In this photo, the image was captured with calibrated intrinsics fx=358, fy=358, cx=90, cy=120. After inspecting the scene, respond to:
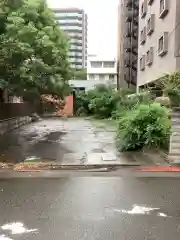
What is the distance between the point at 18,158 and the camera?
11.5 metres

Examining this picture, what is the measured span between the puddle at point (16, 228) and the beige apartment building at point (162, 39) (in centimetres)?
1667

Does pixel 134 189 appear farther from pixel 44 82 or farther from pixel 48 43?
pixel 44 82

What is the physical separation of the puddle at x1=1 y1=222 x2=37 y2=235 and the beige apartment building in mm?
16670

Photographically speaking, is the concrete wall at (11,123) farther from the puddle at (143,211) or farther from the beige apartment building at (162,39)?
the puddle at (143,211)

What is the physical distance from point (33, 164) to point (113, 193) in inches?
151

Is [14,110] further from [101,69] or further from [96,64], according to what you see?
[96,64]

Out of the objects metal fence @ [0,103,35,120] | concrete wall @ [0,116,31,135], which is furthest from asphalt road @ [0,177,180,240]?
metal fence @ [0,103,35,120]

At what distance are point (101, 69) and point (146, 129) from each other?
7994 centimetres

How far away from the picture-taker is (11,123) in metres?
22.5

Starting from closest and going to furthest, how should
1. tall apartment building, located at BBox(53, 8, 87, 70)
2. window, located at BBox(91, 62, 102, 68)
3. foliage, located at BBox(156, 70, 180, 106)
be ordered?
foliage, located at BBox(156, 70, 180, 106) < tall apartment building, located at BBox(53, 8, 87, 70) < window, located at BBox(91, 62, 102, 68)

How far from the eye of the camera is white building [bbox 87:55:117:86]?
9094 centimetres

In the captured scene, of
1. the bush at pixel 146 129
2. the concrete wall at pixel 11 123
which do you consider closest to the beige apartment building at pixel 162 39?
the bush at pixel 146 129

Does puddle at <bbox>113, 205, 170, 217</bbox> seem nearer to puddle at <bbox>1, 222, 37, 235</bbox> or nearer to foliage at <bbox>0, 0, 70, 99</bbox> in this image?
puddle at <bbox>1, 222, 37, 235</bbox>

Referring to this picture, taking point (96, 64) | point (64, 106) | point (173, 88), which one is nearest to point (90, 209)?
point (173, 88)
